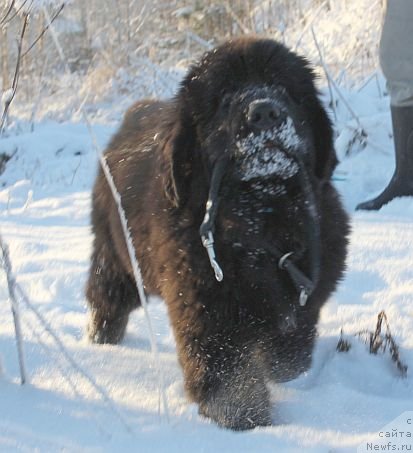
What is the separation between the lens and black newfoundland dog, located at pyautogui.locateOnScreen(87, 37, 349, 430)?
219cm

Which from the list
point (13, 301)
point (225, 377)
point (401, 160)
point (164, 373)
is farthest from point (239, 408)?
point (401, 160)

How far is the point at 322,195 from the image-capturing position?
246 centimetres

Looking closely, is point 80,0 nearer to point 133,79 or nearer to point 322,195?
point 133,79

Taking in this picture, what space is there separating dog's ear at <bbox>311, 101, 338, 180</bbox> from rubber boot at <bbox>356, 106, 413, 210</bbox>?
2.02 metres

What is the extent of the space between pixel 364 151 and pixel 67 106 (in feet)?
23.7

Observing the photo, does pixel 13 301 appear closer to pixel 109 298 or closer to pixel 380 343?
pixel 109 298

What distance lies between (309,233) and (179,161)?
20.2 inches

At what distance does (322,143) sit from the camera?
2.44 metres

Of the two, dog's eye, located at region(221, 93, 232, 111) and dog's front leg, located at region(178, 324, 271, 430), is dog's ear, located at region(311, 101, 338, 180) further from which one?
dog's front leg, located at region(178, 324, 271, 430)

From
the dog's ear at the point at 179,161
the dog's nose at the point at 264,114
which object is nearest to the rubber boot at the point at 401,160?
the dog's ear at the point at 179,161

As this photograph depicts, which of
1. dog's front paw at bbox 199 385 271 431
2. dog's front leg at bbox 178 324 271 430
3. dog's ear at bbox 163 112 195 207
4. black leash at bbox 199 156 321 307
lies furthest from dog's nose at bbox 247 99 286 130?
dog's front paw at bbox 199 385 271 431

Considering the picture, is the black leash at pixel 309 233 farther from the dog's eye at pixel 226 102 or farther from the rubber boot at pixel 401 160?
the rubber boot at pixel 401 160

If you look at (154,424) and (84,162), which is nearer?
(154,424)

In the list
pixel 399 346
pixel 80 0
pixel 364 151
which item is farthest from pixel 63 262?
pixel 80 0
